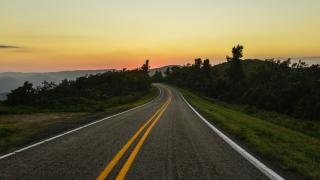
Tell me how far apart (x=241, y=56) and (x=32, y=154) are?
4446 inches

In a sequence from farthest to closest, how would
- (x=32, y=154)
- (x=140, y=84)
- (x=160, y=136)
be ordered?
(x=140, y=84)
(x=160, y=136)
(x=32, y=154)

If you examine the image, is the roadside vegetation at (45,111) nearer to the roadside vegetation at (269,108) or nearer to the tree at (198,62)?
the roadside vegetation at (269,108)

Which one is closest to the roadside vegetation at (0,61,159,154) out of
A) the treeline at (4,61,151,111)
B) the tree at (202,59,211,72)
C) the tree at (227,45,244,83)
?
the treeline at (4,61,151,111)

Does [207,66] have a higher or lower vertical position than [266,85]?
higher

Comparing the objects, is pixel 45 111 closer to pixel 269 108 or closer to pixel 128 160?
pixel 128 160

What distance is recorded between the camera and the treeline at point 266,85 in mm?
63513

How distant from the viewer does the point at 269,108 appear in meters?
72.6

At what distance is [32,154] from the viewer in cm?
908

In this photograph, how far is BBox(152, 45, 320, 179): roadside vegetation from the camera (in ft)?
33.6

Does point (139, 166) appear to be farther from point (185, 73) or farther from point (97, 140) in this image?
point (185, 73)

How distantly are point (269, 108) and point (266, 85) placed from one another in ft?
62.3

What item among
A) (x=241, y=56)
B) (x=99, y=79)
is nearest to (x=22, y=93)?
(x=99, y=79)

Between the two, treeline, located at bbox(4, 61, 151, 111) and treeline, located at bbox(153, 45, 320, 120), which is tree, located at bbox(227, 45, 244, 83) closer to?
treeline, located at bbox(153, 45, 320, 120)

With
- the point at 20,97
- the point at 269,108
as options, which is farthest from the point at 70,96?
the point at 269,108
